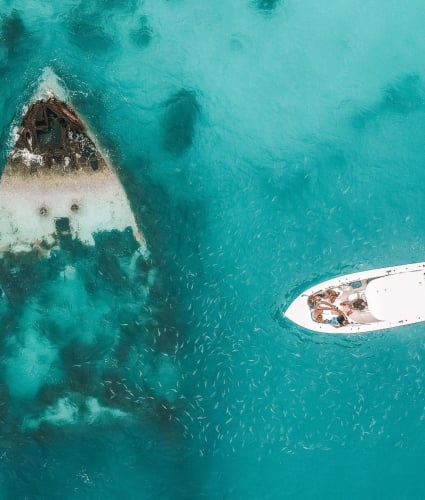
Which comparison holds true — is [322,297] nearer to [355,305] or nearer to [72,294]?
[355,305]

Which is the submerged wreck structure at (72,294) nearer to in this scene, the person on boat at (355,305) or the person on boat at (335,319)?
the person on boat at (335,319)

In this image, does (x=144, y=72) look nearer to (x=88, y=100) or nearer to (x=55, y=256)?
(x=88, y=100)

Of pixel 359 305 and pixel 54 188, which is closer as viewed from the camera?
pixel 54 188

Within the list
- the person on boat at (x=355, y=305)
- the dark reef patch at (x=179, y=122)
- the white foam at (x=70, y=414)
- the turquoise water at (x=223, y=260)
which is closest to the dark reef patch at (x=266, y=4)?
the turquoise water at (x=223, y=260)

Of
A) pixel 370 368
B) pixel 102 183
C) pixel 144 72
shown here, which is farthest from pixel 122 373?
pixel 144 72

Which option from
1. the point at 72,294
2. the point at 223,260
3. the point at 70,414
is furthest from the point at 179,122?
the point at 70,414
